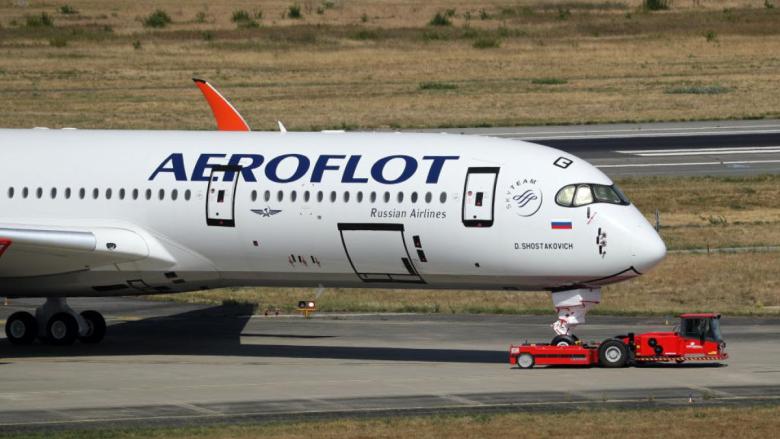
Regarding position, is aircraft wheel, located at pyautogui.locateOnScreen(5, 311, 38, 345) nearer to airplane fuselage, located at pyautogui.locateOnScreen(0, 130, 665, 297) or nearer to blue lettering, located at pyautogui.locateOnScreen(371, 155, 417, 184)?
airplane fuselage, located at pyautogui.locateOnScreen(0, 130, 665, 297)

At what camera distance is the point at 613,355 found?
3606cm

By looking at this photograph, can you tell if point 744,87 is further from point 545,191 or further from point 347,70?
point 545,191

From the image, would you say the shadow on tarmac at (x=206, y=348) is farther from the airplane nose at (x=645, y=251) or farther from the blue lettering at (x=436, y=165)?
the blue lettering at (x=436, y=165)

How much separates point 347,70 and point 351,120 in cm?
2114

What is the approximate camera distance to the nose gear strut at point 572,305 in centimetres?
3588


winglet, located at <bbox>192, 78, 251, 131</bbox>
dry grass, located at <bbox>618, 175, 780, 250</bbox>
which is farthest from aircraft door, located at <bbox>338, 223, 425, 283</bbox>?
dry grass, located at <bbox>618, 175, 780, 250</bbox>

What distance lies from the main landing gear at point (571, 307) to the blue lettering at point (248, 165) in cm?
769

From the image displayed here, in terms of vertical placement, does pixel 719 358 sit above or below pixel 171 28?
below

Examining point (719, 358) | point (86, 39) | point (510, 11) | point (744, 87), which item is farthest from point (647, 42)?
point (719, 358)

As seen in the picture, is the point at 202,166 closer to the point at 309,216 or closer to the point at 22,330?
the point at 309,216

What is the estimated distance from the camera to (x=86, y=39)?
11775cm

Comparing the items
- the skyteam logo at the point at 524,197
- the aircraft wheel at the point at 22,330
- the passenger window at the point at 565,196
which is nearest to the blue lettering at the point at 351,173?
the skyteam logo at the point at 524,197

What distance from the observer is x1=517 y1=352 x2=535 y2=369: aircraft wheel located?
118 feet

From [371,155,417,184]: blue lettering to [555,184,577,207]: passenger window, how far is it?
3387 mm
